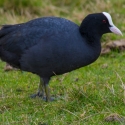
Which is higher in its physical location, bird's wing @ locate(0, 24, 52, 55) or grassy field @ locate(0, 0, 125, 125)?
bird's wing @ locate(0, 24, 52, 55)

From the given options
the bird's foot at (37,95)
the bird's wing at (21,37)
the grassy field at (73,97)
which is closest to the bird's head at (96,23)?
the bird's wing at (21,37)

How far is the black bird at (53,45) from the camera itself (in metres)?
5.71

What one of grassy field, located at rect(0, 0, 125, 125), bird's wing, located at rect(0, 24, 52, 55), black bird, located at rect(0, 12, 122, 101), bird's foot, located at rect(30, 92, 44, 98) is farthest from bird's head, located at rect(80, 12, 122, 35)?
bird's foot, located at rect(30, 92, 44, 98)

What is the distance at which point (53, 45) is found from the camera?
569cm

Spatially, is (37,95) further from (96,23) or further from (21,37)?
(96,23)

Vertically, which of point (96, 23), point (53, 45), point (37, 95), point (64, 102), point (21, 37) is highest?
point (96, 23)

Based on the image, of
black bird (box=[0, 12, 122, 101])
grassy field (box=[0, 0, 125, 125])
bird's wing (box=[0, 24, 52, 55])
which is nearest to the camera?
grassy field (box=[0, 0, 125, 125])

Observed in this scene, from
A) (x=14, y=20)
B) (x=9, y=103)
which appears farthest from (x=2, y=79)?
(x=14, y=20)

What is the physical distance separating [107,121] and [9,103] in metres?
1.28

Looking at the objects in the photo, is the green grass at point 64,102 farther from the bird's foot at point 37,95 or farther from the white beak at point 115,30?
the white beak at point 115,30

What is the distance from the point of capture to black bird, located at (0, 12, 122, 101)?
5.71m

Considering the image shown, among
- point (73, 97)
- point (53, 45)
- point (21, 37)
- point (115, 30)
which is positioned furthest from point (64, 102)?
point (115, 30)

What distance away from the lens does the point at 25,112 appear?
18.5 feet

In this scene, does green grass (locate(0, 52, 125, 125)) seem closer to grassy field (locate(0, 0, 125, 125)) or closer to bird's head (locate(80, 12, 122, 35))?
grassy field (locate(0, 0, 125, 125))
